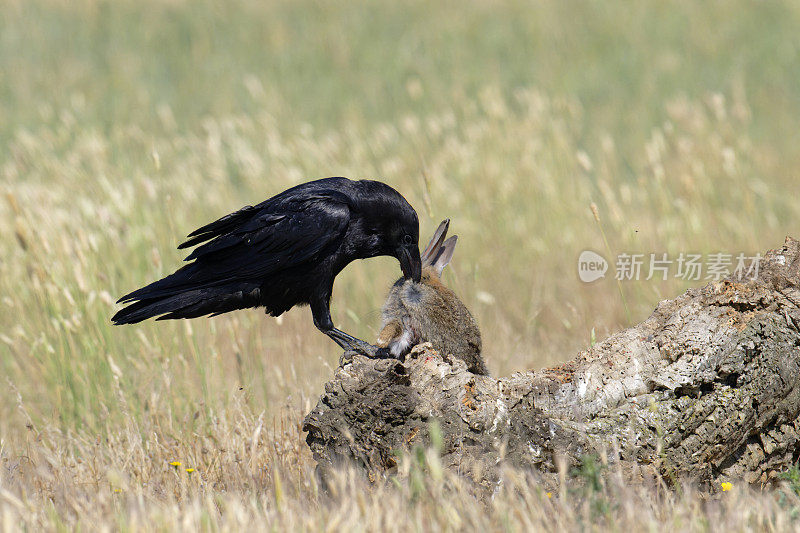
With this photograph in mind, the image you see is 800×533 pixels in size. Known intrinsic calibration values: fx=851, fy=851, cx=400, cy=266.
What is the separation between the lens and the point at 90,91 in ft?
45.6

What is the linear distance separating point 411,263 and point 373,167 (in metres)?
4.08

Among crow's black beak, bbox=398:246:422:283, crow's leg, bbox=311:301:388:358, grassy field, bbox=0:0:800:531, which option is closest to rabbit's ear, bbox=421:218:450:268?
crow's black beak, bbox=398:246:422:283

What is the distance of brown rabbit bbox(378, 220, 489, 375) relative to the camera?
3.67 metres

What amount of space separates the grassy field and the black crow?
18.4 inches

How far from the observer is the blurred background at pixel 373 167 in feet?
16.8

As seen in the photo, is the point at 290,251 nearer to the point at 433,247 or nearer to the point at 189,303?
the point at 189,303

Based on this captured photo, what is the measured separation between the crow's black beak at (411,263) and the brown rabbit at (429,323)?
4cm

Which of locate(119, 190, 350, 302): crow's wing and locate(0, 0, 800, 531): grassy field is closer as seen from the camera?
locate(0, 0, 800, 531): grassy field

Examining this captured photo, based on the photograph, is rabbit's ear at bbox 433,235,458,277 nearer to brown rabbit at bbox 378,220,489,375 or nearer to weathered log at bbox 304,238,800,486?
brown rabbit at bbox 378,220,489,375

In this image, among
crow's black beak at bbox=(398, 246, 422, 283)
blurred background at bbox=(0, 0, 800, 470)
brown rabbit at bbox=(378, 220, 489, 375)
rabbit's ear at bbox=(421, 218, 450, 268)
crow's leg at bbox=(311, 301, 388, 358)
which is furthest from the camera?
blurred background at bbox=(0, 0, 800, 470)

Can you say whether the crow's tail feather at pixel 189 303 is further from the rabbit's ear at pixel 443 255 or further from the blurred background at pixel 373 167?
the rabbit's ear at pixel 443 255

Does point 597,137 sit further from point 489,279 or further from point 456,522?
point 456,522

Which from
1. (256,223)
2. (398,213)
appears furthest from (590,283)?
(256,223)

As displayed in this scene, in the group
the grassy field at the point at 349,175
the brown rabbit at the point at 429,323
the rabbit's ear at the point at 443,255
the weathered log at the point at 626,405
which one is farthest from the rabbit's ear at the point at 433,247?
the weathered log at the point at 626,405
